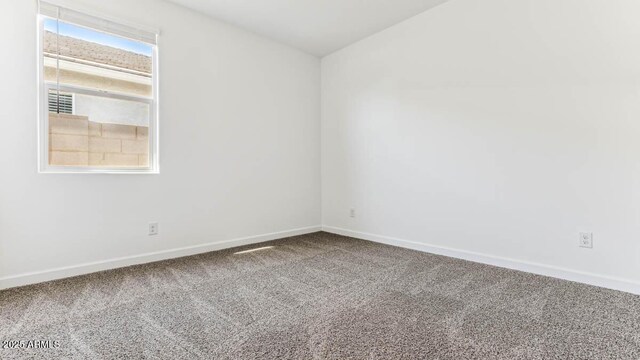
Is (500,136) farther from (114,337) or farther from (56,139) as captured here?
(56,139)

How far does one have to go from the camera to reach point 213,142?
3.50 metres

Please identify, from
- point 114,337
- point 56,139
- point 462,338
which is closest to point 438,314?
point 462,338

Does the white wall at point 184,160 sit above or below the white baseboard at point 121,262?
above

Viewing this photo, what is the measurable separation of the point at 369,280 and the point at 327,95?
9.22 ft

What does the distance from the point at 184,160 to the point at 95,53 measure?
1177 millimetres

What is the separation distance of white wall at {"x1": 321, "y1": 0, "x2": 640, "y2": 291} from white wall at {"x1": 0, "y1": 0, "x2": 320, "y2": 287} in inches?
33.0

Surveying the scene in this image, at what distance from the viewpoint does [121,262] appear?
2.91m

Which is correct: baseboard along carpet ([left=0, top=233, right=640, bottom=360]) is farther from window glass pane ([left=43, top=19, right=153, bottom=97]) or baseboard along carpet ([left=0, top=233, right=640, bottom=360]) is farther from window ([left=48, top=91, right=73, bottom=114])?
window glass pane ([left=43, top=19, right=153, bottom=97])

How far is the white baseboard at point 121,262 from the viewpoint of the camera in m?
2.45

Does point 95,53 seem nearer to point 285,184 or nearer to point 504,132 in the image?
point 285,184

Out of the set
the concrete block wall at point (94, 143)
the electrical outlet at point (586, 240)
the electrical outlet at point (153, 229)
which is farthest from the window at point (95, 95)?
the electrical outlet at point (586, 240)

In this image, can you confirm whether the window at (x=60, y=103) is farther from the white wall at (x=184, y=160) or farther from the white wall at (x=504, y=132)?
the white wall at (x=504, y=132)

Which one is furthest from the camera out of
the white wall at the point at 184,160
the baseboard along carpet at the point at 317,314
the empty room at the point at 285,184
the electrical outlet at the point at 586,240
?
the electrical outlet at the point at 586,240

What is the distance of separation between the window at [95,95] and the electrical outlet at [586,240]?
3775 mm
